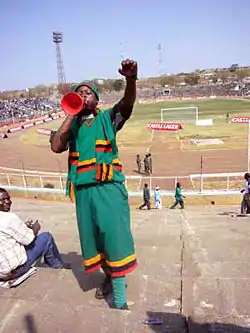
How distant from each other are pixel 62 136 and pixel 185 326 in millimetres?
1528

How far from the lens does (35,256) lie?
12.2 ft

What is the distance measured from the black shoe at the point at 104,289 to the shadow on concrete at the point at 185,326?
0.87 metres

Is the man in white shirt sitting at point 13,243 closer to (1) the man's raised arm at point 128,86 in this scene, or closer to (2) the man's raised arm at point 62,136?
(2) the man's raised arm at point 62,136

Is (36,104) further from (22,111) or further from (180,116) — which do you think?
(180,116)

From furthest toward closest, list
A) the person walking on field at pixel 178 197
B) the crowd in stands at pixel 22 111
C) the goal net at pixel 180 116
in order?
the crowd in stands at pixel 22 111 → the goal net at pixel 180 116 → the person walking on field at pixel 178 197

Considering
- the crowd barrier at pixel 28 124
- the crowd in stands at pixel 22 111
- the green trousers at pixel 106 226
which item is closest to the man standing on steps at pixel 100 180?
the green trousers at pixel 106 226

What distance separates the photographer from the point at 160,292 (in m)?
3.41

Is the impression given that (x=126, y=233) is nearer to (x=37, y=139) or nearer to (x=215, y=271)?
(x=215, y=271)

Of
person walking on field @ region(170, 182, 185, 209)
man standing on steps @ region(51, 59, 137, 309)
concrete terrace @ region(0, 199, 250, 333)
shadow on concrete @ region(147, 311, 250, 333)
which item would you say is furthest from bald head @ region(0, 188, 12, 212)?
person walking on field @ region(170, 182, 185, 209)

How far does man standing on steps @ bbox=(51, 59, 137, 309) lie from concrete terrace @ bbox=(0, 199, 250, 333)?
428 millimetres

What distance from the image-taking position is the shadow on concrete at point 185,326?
6.75ft

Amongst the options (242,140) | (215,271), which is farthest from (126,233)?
(242,140)

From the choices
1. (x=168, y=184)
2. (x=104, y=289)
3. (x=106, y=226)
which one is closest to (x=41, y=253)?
(x=104, y=289)

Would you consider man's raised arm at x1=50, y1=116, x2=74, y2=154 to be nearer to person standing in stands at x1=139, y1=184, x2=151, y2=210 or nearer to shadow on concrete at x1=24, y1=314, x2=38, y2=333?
shadow on concrete at x1=24, y1=314, x2=38, y2=333
